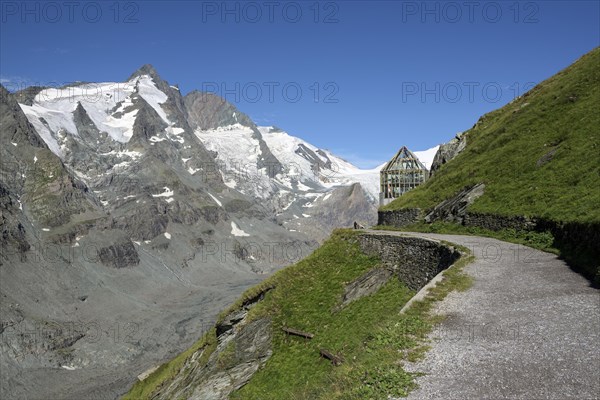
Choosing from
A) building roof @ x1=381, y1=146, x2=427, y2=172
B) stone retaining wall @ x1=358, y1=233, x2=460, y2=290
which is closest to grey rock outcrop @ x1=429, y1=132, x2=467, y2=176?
building roof @ x1=381, y1=146, x2=427, y2=172

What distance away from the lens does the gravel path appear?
11906 millimetres

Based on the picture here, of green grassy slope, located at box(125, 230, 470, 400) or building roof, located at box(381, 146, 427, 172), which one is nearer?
green grassy slope, located at box(125, 230, 470, 400)

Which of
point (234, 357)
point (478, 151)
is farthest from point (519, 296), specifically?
point (478, 151)

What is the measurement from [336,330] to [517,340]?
11885 millimetres

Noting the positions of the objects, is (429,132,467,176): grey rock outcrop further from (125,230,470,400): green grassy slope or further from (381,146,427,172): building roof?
(125,230,470,400): green grassy slope

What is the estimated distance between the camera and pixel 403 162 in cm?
8931

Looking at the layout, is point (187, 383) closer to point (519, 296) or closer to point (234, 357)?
point (234, 357)

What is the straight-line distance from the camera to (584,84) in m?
46.1

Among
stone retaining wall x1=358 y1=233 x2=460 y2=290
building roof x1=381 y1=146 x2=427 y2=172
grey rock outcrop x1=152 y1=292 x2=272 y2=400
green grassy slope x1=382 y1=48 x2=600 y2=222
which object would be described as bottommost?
grey rock outcrop x1=152 y1=292 x2=272 y2=400

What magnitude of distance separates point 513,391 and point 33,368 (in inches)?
8667

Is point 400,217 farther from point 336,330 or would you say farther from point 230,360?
point 336,330

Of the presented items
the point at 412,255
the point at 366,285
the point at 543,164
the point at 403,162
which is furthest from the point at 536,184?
the point at 403,162

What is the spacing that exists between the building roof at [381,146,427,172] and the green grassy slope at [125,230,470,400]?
181 ft

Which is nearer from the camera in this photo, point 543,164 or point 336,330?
point 336,330
